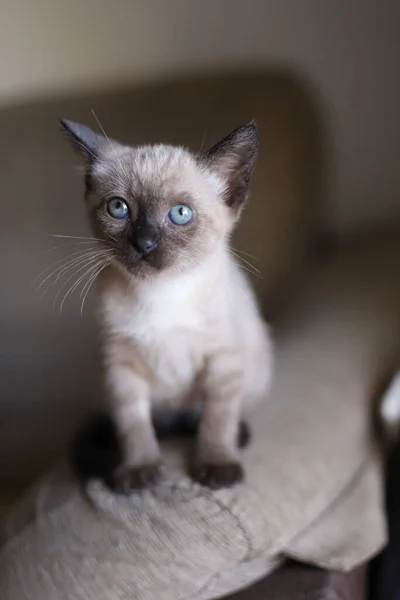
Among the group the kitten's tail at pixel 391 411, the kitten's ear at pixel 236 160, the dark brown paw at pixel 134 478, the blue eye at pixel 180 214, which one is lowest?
the kitten's tail at pixel 391 411

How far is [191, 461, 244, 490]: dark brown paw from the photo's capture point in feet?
3.10

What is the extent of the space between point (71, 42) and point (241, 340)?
3.90 ft

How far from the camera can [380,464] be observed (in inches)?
47.3

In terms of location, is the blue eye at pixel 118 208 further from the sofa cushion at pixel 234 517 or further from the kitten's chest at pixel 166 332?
the sofa cushion at pixel 234 517

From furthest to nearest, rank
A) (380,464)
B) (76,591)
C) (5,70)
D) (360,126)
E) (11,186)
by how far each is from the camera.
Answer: (360,126), (5,70), (11,186), (380,464), (76,591)

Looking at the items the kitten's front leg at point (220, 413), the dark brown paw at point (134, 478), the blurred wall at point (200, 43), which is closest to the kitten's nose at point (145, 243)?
the kitten's front leg at point (220, 413)

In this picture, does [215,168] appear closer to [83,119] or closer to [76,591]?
[76,591]

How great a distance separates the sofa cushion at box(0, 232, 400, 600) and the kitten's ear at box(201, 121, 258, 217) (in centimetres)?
43

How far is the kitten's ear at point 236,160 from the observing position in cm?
85

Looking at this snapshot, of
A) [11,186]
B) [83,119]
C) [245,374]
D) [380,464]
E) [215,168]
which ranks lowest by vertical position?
[380,464]

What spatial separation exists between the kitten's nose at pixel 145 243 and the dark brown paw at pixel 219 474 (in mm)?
355

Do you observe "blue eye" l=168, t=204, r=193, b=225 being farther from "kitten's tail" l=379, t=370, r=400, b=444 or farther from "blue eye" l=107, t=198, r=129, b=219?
"kitten's tail" l=379, t=370, r=400, b=444

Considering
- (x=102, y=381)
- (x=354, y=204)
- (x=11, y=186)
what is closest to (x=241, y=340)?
(x=102, y=381)

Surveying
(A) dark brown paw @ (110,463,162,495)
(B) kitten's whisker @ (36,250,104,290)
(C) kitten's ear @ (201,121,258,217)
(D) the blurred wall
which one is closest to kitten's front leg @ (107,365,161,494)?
(A) dark brown paw @ (110,463,162,495)
